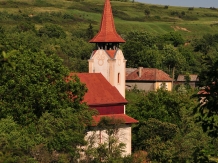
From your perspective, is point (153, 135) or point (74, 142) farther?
point (153, 135)

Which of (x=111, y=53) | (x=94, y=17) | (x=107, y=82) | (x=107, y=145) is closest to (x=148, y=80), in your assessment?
(x=111, y=53)

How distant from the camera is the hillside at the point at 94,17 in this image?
475 feet

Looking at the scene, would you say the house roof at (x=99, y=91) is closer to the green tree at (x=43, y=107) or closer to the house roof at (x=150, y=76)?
the green tree at (x=43, y=107)

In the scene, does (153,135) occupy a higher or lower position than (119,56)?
lower

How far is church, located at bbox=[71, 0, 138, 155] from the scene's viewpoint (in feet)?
146

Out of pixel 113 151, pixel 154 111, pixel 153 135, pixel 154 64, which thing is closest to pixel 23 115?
pixel 113 151

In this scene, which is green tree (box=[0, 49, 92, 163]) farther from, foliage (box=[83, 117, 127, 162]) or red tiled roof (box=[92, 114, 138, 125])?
red tiled roof (box=[92, 114, 138, 125])

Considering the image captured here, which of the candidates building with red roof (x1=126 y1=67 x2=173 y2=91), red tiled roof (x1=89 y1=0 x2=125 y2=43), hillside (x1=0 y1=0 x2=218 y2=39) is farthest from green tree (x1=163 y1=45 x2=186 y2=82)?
red tiled roof (x1=89 y1=0 x2=125 y2=43)

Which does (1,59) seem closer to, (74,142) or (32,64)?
(74,142)

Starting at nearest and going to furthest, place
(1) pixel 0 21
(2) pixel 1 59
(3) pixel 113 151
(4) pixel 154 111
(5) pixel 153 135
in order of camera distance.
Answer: (2) pixel 1 59, (3) pixel 113 151, (5) pixel 153 135, (4) pixel 154 111, (1) pixel 0 21

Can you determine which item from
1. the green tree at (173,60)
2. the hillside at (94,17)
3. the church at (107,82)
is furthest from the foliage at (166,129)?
the hillside at (94,17)

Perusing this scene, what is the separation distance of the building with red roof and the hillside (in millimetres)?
44842

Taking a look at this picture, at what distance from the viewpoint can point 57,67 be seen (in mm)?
41062

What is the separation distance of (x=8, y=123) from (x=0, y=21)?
95202 millimetres
